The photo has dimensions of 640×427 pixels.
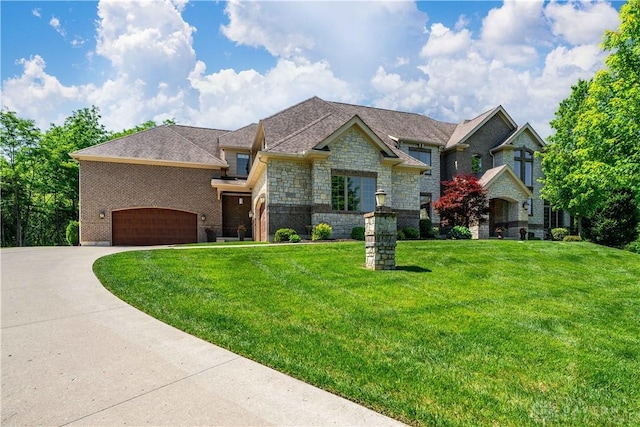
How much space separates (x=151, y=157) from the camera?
2189cm

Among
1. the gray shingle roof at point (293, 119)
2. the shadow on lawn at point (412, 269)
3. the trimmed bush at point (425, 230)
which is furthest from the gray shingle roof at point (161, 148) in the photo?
the shadow on lawn at point (412, 269)

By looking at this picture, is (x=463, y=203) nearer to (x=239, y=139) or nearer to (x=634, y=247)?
(x=634, y=247)

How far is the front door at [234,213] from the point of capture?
23266mm

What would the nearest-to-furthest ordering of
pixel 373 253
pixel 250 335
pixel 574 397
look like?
1. pixel 574 397
2. pixel 250 335
3. pixel 373 253

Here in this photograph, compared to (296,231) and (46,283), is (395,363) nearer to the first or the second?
(46,283)

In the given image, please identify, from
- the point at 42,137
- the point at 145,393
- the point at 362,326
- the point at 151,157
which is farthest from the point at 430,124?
the point at 42,137

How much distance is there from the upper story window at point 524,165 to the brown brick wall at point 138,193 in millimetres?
22189

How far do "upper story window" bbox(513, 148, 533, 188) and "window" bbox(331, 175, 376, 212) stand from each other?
1525 cm

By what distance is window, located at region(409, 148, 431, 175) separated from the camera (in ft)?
81.8

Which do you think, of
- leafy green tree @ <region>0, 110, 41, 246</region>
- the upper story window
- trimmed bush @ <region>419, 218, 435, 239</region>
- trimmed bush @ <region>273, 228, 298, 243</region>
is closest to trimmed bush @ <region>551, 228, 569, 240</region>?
the upper story window

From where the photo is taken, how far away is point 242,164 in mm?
23859

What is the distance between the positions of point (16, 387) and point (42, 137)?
34.4 meters

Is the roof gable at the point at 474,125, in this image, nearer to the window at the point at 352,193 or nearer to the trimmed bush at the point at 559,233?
the trimmed bush at the point at 559,233

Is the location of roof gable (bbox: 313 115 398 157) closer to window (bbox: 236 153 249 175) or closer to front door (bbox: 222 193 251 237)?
front door (bbox: 222 193 251 237)
